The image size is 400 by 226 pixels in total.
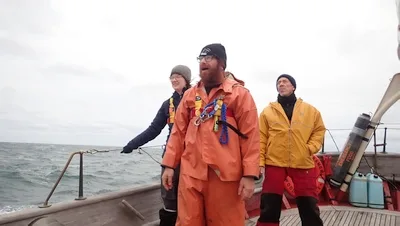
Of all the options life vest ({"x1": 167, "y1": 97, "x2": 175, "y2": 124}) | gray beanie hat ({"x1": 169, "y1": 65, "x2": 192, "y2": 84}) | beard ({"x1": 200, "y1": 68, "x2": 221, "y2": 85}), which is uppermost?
gray beanie hat ({"x1": 169, "y1": 65, "x2": 192, "y2": 84})

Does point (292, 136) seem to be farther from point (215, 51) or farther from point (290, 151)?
point (215, 51)

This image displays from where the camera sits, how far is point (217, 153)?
1.97 m

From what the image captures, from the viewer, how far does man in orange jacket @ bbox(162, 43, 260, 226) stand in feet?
6.43

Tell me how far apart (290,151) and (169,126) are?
1.22m

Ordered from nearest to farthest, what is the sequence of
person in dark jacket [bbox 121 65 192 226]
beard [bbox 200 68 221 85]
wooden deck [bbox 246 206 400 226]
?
beard [bbox 200 68 221 85], person in dark jacket [bbox 121 65 192 226], wooden deck [bbox 246 206 400 226]

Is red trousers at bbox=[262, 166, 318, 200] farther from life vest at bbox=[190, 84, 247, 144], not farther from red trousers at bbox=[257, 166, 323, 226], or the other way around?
life vest at bbox=[190, 84, 247, 144]

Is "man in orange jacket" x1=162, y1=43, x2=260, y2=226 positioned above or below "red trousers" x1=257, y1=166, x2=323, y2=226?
above

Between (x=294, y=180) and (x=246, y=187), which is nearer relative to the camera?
(x=246, y=187)

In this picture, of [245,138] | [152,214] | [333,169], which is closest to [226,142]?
[245,138]

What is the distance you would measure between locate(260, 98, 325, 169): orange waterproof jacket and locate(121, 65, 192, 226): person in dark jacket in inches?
38.1

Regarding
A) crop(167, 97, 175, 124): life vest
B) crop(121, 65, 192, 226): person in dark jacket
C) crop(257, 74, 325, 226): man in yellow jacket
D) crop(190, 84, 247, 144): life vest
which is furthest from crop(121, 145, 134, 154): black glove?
crop(257, 74, 325, 226): man in yellow jacket

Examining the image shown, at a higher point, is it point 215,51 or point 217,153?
point 215,51

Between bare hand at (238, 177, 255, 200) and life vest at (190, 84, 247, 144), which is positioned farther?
life vest at (190, 84, 247, 144)

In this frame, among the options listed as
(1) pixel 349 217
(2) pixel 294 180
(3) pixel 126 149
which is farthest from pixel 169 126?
(1) pixel 349 217
